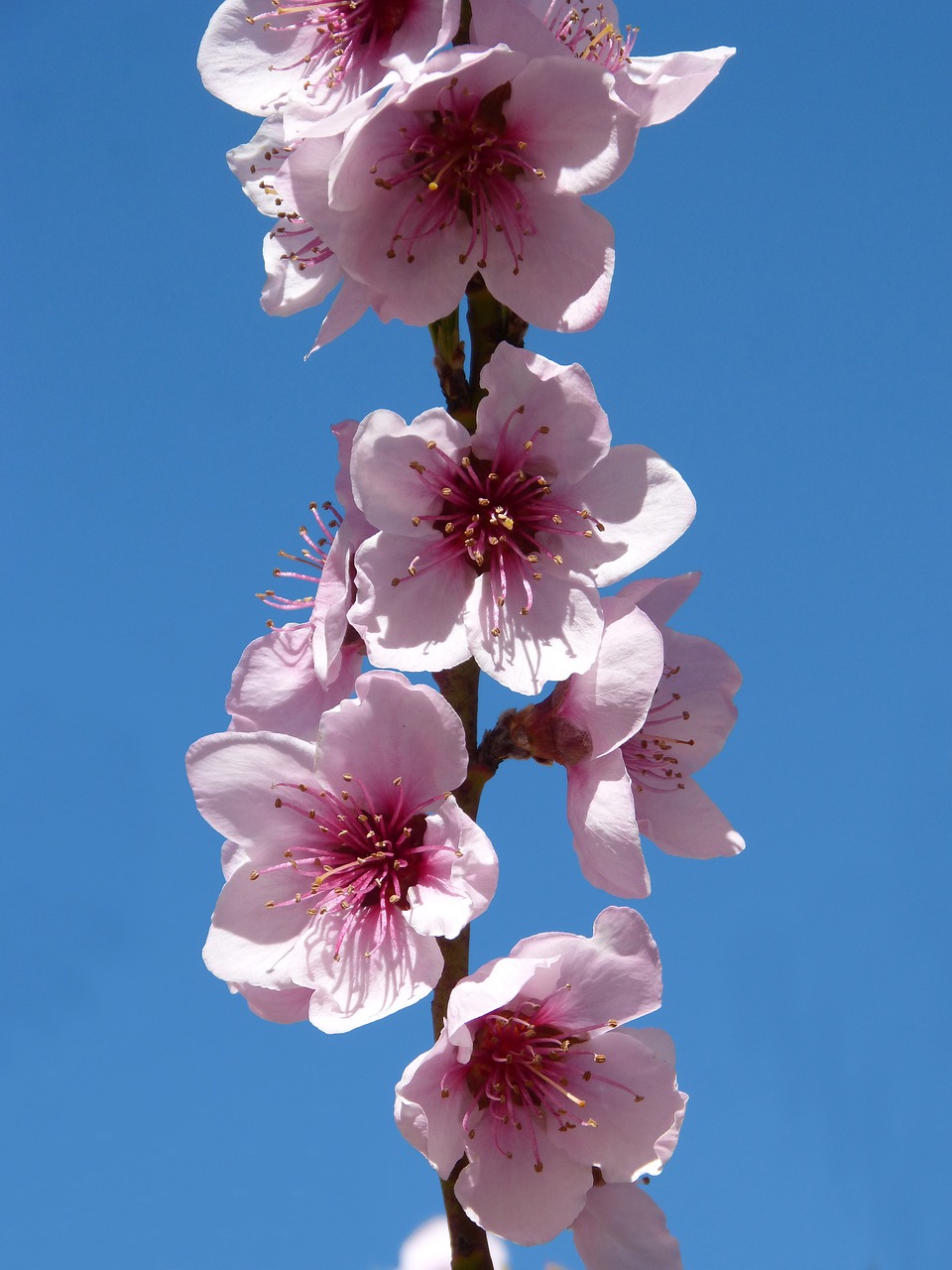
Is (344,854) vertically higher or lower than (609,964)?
higher

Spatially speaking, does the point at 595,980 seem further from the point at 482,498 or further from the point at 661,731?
the point at 482,498

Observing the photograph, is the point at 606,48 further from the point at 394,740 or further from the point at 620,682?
the point at 394,740

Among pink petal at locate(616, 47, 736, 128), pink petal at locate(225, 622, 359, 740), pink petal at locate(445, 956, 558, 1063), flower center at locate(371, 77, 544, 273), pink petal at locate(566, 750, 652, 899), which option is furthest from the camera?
pink petal at locate(225, 622, 359, 740)

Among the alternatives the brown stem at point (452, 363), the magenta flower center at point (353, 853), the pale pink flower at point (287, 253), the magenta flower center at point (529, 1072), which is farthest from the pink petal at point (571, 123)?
the magenta flower center at point (529, 1072)

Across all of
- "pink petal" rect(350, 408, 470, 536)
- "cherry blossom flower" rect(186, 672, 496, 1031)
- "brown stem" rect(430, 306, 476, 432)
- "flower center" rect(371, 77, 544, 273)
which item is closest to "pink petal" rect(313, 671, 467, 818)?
"cherry blossom flower" rect(186, 672, 496, 1031)

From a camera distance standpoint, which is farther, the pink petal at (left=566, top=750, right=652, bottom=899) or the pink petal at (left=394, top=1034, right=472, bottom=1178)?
the pink petal at (left=566, top=750, right=652, bottom=899)

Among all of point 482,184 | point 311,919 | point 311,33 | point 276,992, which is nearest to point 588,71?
point 482,184

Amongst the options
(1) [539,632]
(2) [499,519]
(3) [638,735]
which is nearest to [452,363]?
(2) [499,519]

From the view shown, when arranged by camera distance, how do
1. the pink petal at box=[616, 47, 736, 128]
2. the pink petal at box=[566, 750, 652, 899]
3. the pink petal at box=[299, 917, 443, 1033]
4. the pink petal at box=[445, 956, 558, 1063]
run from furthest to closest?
the pink petal at box=[616, 47, 736, 128] → the pink petal at box=[566, 750, 652, 899] → the pink petal at box=[299, 917, 443, 1033] → the pink petal at box=[445, 956, 558, 1063]

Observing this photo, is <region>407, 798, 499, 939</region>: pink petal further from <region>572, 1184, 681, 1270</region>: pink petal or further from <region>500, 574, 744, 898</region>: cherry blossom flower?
<region>572, 1184, 681, 1270</region>: pink petal
